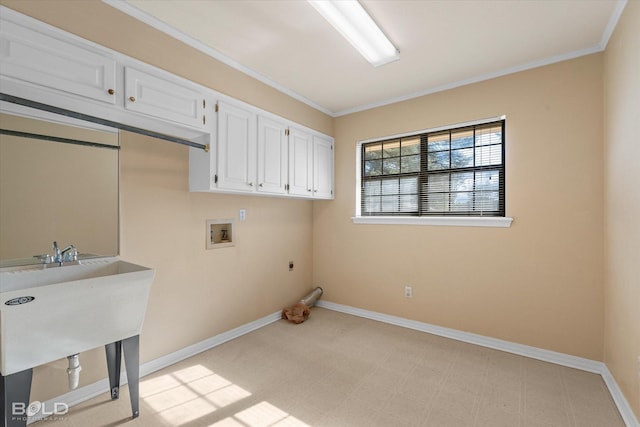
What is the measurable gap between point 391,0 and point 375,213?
91.7 inches

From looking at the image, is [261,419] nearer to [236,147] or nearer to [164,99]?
[236,147]

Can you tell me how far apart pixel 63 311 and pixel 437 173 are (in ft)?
11.0

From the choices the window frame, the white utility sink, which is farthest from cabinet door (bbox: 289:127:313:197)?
the white utility sink

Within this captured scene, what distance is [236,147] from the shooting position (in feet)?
8.89

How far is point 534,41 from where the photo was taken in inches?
94.0

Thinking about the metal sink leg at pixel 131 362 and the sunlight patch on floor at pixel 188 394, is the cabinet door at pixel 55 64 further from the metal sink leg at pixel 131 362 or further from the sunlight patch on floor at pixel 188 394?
the sunlight patch on floor at pixel 188 394

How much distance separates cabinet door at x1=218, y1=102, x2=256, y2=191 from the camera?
259 cm

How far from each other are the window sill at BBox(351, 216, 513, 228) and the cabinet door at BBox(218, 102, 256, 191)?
1.57m

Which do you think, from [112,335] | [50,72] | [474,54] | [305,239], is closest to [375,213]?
[305,239]

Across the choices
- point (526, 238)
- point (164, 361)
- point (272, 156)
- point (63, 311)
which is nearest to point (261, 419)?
point (164, 361)

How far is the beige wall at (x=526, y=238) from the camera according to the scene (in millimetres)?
2492

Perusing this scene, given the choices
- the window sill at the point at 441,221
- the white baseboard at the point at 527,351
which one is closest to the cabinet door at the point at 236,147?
the window sill at the point at 441,221

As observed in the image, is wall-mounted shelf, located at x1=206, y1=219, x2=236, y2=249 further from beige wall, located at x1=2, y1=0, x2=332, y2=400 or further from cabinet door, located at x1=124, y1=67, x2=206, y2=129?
cabinet door, located at x1=124, y1=67, x2=206, y2=129

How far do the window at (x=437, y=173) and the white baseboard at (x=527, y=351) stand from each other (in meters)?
1.25
